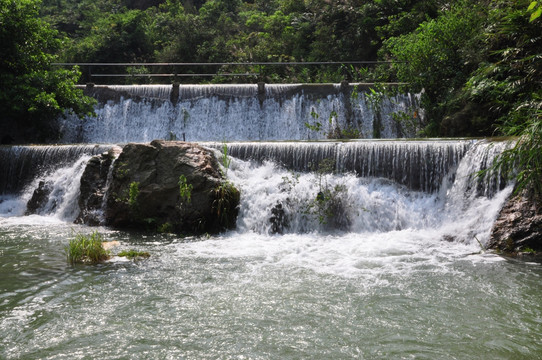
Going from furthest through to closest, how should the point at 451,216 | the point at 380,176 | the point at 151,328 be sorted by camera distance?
the point at 380,176
the point at 451,216
the point at 151,328

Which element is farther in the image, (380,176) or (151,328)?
(380,176)

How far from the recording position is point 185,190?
31.6ft

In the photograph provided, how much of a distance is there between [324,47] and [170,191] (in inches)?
549

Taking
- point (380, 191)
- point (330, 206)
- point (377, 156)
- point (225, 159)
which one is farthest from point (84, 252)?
point (377, 156)

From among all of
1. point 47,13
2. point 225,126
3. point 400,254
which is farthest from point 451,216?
point 47,13

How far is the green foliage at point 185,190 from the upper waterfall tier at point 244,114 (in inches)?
240

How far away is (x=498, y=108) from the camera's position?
10750 millimetres

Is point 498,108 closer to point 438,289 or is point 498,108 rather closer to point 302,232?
point 302,232

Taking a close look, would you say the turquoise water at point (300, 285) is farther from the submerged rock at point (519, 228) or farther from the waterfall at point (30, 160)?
the waterfall at point (30, 160)

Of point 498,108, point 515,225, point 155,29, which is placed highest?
point 155,29

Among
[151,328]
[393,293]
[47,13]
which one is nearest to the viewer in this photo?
[151,328]

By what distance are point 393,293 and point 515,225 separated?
141 inches

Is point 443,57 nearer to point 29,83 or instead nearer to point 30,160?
point 30,160

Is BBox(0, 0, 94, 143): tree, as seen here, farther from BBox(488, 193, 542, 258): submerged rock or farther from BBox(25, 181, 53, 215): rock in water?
BBox(488, 193, 542, 258): submerged rock
